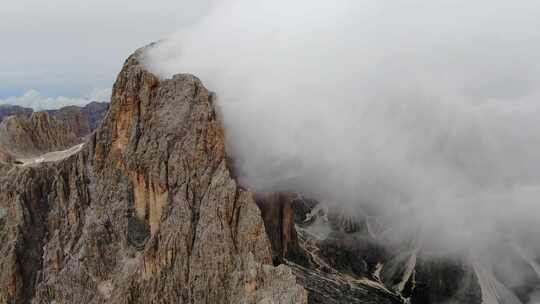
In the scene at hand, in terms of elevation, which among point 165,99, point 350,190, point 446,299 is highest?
point 165,99

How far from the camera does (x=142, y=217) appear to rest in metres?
84.9

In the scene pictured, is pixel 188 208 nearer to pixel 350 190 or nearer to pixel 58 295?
pixel 58 295

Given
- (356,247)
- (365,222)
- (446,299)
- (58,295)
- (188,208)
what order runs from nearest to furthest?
(188,208) < (58,295) < (446,299) < (356,247) < (365,222)

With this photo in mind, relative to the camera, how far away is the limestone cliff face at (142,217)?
7444 cm

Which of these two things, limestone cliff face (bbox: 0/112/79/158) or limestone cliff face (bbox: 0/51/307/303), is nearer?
limestone cliff face (bbox: 0/51/307/303)

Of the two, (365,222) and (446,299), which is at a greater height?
(365,222)

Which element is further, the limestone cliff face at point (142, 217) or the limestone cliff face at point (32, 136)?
the limestone cliff face at point (32, 136)

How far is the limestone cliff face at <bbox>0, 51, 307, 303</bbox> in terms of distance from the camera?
74.4 m

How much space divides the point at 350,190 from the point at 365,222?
39.8 ft

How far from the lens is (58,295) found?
279ft

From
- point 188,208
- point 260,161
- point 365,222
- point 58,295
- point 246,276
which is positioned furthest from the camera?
point 365,222

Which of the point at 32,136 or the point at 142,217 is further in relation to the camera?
the point at 32,136

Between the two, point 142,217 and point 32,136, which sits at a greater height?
point 32,136

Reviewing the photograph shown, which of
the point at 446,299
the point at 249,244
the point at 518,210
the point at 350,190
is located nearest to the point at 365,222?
the point at 350,190
